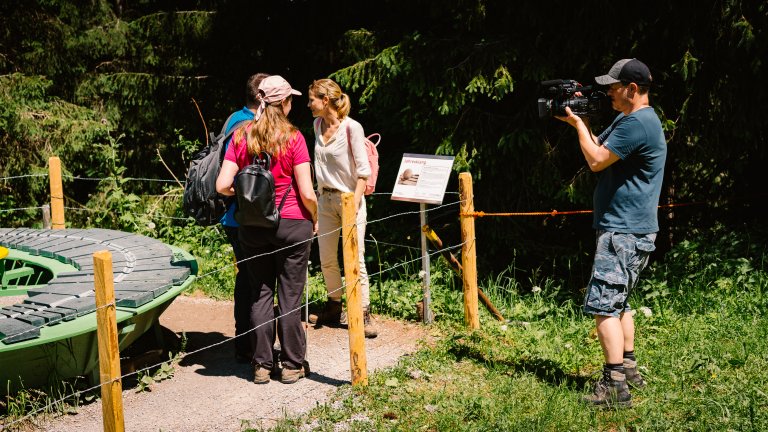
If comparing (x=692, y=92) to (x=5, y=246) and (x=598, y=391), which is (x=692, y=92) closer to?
(x=598, y=391)

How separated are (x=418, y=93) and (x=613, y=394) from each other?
3822 millimetres

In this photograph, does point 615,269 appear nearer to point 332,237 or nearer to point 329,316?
point 332,237

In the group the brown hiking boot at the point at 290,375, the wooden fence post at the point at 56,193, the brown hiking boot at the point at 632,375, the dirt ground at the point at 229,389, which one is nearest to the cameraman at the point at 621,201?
the brown hiking boot at the point at 632,375

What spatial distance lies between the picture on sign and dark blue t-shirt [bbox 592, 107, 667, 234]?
1.82 meters

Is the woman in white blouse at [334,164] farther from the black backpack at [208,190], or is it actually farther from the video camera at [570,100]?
the video camera at [570,100]

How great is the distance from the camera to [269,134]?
16.5 ft

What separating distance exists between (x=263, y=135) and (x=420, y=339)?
2251mm

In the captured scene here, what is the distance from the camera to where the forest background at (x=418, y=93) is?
7105 millimetres

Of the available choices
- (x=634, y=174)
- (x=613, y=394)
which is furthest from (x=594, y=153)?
(x=613, y=394)

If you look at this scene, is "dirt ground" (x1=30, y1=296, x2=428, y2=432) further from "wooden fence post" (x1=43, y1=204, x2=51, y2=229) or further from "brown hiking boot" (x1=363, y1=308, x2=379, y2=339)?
"wooden fence post" (x1=43, y1=204, x2=51, y2=229)

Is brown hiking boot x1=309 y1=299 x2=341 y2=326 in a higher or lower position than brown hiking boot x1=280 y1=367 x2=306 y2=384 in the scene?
higher

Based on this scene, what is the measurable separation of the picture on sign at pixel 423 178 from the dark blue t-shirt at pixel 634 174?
1817mm

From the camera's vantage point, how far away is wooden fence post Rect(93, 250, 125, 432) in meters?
3.95

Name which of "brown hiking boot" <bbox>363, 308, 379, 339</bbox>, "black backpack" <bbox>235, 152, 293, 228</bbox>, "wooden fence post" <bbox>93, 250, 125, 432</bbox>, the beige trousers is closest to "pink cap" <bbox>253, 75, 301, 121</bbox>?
"black backpack" <bbox>235, 152, 293, 228</bbox>
